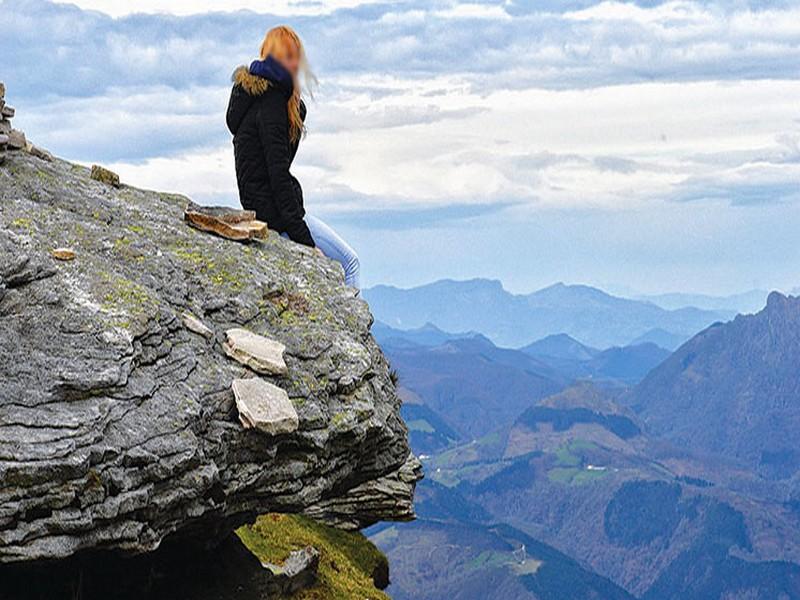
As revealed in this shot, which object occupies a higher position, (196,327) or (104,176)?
(104,176)

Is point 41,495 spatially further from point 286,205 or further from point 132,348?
point 286,205

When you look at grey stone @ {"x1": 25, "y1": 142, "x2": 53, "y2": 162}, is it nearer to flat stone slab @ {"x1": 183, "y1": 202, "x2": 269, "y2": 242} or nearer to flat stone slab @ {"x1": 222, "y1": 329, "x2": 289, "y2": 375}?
flat stone slab @ {"x1": 183, "y1": 202, "x2": 269, "y2": 242}

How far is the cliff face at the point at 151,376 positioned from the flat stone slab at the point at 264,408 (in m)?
0.20

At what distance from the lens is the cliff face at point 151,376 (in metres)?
12.5

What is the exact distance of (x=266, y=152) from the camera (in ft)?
63.1

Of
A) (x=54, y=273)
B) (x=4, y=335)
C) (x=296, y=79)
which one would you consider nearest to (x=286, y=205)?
(x=296, y=79)

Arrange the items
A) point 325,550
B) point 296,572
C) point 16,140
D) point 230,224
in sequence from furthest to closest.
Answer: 1. point 325,550
2. point 296,572
3. point 230,224
4. point 16,140

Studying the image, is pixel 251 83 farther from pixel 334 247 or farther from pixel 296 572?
pixel 296 572

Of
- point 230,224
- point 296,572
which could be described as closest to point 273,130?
point 230,224

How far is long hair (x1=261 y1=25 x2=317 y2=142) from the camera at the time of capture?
719 inches

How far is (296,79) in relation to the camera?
739 inches

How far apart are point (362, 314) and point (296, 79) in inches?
175

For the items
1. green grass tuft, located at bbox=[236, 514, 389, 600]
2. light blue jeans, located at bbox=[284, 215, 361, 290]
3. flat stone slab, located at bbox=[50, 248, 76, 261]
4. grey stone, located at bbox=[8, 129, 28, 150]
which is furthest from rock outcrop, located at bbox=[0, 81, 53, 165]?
green grass tuft, located at bbox=[236, 514, 389, 600]

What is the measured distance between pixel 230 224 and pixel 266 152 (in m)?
1.54
